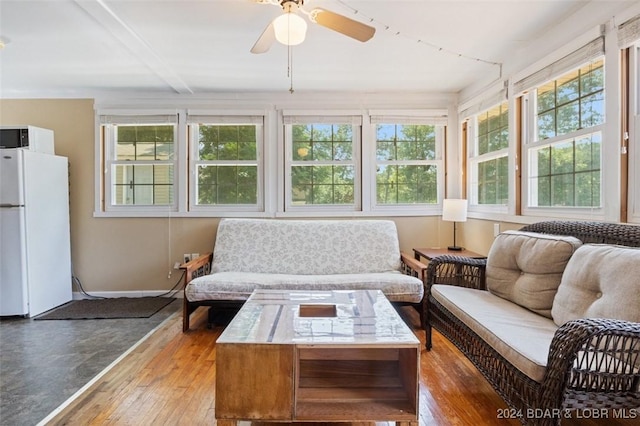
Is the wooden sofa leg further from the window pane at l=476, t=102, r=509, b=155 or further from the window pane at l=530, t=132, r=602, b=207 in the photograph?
the window pane at l=476, t=102, r=509, b=155

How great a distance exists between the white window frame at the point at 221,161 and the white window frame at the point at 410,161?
118 centimetres

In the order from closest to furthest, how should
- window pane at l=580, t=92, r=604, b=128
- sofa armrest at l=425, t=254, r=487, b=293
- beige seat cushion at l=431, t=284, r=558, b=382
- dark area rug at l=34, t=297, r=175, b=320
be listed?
beige seat cushion at l=431, t=284, r=558, b=382, window pane at l=580, t=92, r=604, b=128, sofa armrest at l=425, t=254, r=487, b=293, dark area rug at l=34, t=297, r=175, b=320

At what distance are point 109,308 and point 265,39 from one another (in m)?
3.03

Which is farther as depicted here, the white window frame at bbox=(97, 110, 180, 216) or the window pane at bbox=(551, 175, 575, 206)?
the white window frame at bbox=(97, 110, 180, 216)

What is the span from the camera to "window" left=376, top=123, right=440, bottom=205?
397 cm

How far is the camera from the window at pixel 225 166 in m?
3.95

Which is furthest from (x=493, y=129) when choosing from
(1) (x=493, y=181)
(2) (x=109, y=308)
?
(2) (x=109, y=308)

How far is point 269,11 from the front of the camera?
7.34 feet

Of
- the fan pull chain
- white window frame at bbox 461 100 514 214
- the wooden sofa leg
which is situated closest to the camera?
the fan pull chain

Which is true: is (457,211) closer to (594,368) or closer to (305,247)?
(305,247)

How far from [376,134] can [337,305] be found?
7.88 feet

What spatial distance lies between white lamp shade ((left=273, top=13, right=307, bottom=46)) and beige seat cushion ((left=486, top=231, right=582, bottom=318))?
1.78m

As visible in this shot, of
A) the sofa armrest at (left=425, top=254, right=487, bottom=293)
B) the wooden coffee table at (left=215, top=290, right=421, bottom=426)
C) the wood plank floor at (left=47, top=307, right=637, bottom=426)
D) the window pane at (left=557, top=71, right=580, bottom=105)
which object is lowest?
the wood plank floor at (left=47, top=307, right=637, bottom=426)

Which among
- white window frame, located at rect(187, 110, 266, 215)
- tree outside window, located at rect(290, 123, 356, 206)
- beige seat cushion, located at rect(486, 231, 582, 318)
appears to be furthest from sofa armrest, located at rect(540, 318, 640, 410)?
white window frame, located at rect(187, 110, 266, 215)
